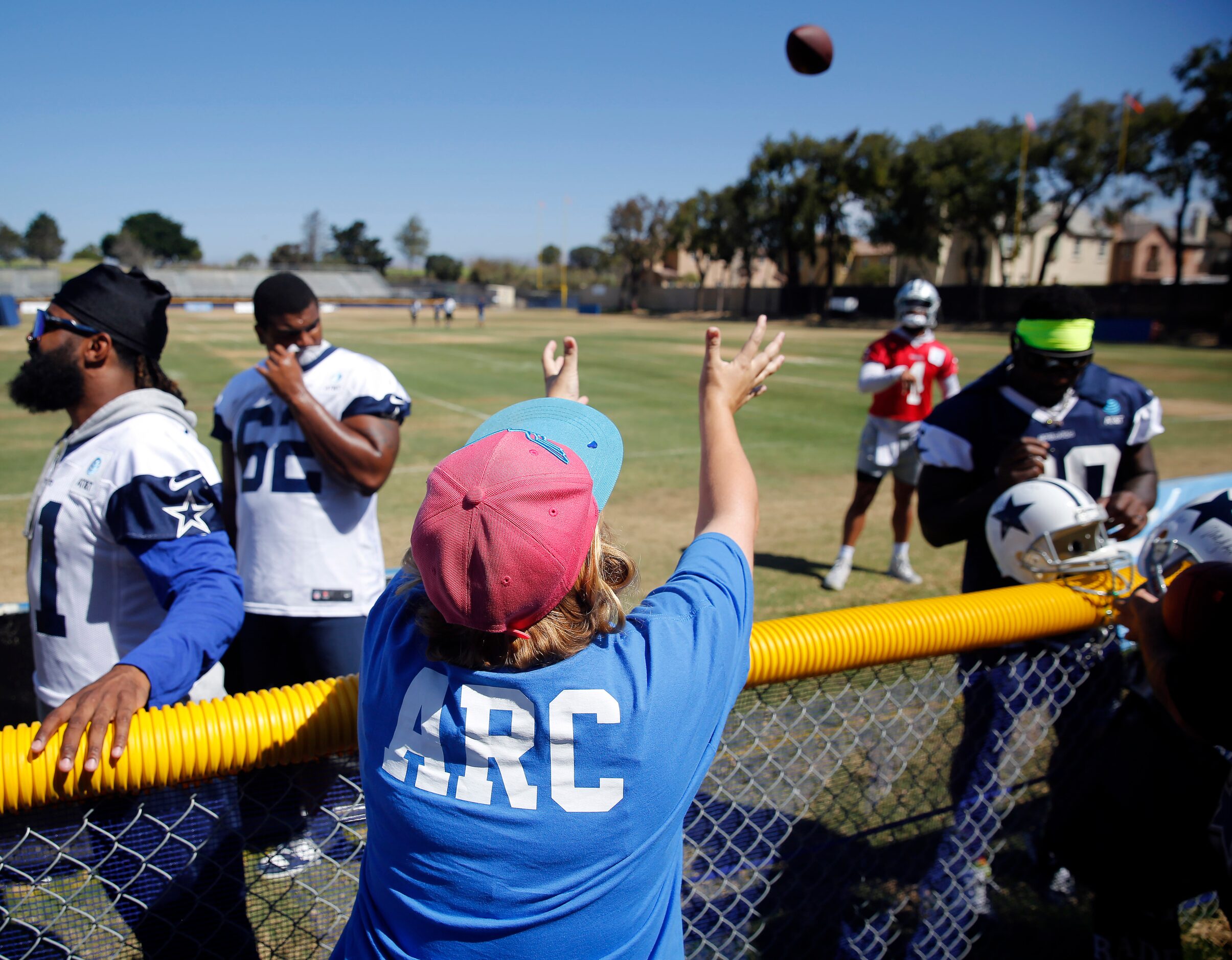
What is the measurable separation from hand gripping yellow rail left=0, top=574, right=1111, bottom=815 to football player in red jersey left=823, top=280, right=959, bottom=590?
4080mm

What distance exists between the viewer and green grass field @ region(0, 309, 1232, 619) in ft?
22.3

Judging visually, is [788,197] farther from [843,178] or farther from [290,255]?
[290,255]

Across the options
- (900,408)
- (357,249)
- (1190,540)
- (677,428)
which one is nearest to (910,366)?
(900,408)

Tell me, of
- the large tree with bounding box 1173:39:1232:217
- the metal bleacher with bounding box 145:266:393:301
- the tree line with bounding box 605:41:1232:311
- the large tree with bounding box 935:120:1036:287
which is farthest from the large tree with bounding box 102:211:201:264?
the large tree with bounding box 1173:39:1232:217

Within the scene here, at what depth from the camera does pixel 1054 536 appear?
8.22 feet

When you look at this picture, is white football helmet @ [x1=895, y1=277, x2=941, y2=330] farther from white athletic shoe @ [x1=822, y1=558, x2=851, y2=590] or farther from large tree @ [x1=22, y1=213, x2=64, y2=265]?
large tree @ [x1=22, y1=213, x2=64, y2=265]

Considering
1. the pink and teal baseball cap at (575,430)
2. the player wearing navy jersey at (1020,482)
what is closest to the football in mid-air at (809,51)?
the player wearing navy jersey at (1020,482)

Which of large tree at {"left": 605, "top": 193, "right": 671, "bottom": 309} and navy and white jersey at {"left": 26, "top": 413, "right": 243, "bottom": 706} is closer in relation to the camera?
navy and white jersey at {"left": 26, "top": 413, "right": 243, "bottom": 706}

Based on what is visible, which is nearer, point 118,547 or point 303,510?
point 118,547

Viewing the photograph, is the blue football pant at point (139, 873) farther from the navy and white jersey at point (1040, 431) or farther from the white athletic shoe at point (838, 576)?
the white athletic shoe at point (838, 576)

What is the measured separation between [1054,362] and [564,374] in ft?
6.57

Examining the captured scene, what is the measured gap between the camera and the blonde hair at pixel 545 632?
1.23 metres

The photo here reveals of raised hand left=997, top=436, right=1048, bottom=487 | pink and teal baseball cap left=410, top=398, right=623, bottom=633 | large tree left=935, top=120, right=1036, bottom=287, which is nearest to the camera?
pink and teal baseball cap left=410, top=398, right=623, bottom=633

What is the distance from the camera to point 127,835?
1.75 meters
